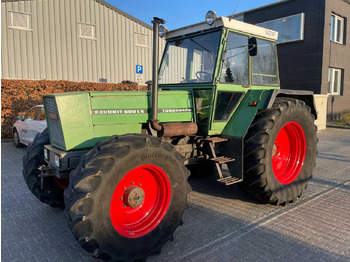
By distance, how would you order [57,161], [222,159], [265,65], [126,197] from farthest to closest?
1. [265,65]
2. [222,159]
3. [57,161]
4. [126,197]

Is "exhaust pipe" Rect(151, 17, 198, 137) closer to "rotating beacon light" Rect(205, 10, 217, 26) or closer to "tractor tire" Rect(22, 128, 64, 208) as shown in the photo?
"rotating beacon light" Rect(205, 10, 217, 26)

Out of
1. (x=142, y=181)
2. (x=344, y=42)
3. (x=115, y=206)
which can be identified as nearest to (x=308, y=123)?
(x=142, y=181)

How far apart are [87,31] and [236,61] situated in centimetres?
1198

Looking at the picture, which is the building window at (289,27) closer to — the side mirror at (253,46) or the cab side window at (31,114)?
the side mirror at (253,46)

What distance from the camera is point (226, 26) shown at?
12.5 feet

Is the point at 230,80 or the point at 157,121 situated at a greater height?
the point at 230,80

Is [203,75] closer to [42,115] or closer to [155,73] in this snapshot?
[155,73]

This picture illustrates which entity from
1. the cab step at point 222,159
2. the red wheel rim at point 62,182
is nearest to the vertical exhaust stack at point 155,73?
the cab step at point 222,159

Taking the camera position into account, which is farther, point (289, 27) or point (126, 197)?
point (289, 27)

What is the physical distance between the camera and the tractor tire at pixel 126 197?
2459 mm

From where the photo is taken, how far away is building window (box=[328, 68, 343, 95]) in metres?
15.3

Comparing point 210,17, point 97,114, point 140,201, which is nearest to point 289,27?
point 210,17

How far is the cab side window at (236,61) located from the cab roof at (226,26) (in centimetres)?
12

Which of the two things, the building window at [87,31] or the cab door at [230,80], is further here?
the building window at [87,31]
